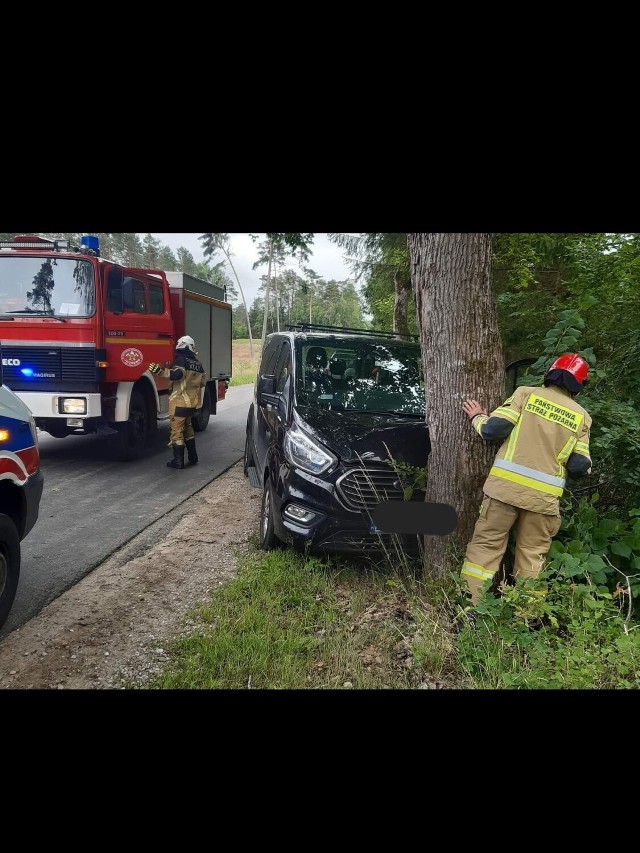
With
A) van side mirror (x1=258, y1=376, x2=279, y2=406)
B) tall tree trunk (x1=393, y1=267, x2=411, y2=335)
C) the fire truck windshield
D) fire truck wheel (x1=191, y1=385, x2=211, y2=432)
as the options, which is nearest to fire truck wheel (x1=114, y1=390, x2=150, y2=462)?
the fire truck windshield

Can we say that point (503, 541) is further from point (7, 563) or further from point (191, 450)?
point (191, 450)

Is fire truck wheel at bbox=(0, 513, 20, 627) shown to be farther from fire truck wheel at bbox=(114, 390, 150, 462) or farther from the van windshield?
fire truck wheel at bbox=(114, 390, 150, 462)

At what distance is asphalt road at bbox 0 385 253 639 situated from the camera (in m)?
3.72

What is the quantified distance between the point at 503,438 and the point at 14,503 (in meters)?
3.15

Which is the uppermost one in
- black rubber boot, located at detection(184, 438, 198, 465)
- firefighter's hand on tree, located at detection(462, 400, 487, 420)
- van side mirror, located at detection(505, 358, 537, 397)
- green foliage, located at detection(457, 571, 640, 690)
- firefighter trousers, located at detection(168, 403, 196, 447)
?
van side mirror, located at detection(505, 358, 537, 397)

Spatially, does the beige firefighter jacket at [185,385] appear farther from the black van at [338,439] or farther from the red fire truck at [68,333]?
the black van at [338,439]

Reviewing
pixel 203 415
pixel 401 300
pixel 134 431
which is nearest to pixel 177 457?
pixel 134 431

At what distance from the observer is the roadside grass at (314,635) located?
2.70 metres

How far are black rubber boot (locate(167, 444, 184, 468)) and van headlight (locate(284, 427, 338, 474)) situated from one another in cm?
361

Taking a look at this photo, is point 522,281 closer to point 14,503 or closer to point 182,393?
point 182,393

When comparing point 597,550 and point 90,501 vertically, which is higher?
point 597,550

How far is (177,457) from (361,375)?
3.54 metres

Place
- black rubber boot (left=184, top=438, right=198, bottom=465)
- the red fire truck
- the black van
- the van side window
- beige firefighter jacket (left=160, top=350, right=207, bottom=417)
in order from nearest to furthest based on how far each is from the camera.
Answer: the black van
the van side window
the red fire truck
beige firefighter jacket (left=160, top=350, right=207, bottom=417)
black rubber boot (left=184, top=438, right=198, bottom=465)

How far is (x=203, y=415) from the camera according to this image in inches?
392
